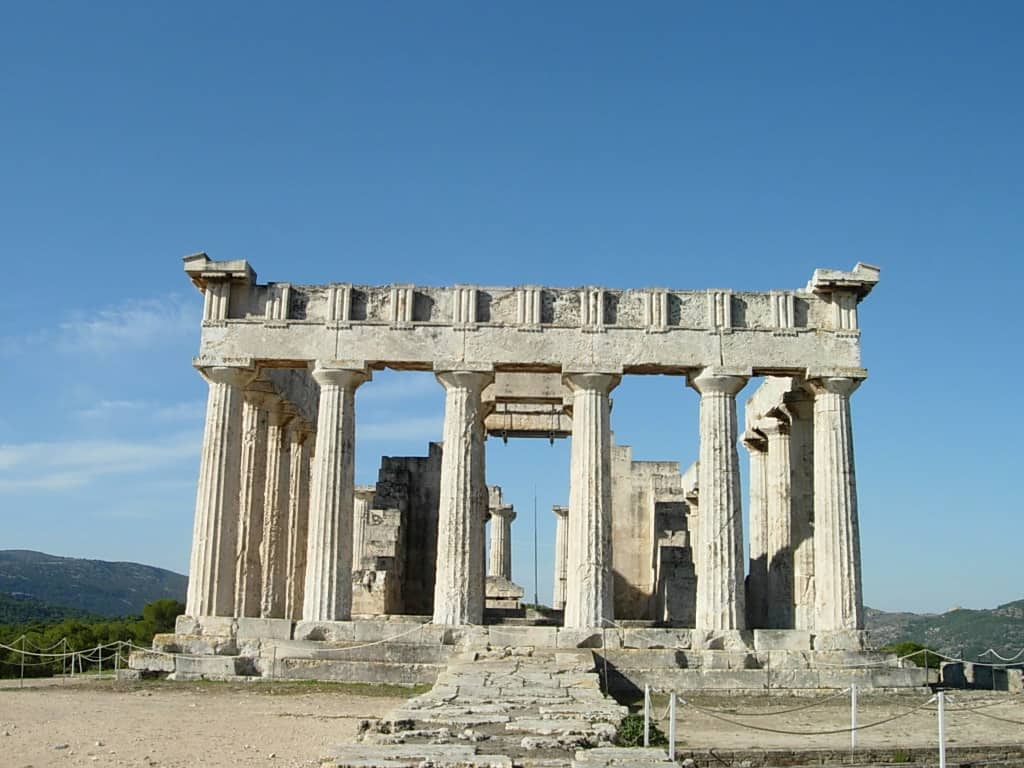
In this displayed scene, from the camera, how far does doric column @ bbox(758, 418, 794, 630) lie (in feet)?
103

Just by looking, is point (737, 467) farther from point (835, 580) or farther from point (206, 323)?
point (206, 323)

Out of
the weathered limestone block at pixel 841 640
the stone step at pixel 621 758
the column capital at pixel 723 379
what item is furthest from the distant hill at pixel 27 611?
the stone step at pixel 621 758

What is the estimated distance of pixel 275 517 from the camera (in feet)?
108

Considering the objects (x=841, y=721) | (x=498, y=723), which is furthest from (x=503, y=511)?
(x=498, y=723)

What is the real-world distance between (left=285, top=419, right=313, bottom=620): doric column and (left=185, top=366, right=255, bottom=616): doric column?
16.1 feet

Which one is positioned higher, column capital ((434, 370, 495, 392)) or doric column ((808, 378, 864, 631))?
column capital ((434, 370, 495, 392))

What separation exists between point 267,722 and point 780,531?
57.6 feet

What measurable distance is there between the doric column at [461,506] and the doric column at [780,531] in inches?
340

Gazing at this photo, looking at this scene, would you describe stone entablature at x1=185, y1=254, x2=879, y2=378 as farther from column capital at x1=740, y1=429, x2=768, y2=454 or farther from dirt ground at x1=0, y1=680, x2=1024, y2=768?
dirt ground at x1=0, y1=680, x2=1024, y2=768

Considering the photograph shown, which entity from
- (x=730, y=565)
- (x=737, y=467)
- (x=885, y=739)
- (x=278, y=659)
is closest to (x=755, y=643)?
(x=730, y=565)

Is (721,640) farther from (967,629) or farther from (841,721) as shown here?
(967,629)

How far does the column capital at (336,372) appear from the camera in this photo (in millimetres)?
28766

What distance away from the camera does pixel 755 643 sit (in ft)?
90.3

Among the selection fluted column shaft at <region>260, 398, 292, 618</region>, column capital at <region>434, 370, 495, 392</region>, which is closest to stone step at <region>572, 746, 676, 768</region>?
column capital at <region>434, 370, 495, 392</region>
